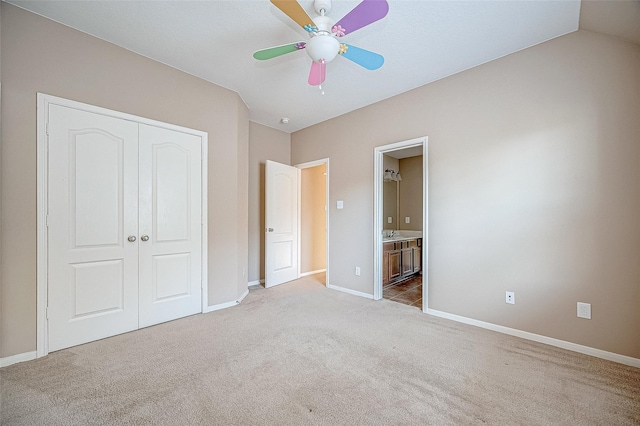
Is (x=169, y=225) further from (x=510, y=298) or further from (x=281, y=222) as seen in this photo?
(x=510, y=298)

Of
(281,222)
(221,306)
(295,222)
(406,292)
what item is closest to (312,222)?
(295,222)

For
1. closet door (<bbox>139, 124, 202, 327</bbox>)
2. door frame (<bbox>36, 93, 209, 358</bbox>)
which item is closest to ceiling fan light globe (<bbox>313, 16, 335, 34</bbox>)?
closet door (<bbox>139, 124, 202, 327</bbox>)

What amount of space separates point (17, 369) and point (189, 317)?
50.4 inches

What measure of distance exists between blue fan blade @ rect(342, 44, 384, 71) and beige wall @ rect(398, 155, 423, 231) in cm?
377

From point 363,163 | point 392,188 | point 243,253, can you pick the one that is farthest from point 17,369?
point 392,188

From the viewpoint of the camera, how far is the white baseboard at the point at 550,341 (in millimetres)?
2039

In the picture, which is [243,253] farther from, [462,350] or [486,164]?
[486,164]

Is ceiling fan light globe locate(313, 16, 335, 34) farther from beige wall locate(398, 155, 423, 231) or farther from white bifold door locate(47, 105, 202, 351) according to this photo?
beige wall locate(398, 155, 423, 231)

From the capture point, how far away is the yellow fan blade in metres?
1.56

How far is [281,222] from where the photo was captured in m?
4.41

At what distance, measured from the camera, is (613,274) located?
209 centimetres

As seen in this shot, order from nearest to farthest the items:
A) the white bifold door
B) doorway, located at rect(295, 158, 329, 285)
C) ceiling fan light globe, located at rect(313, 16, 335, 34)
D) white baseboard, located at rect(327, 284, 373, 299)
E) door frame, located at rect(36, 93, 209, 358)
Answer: ceiling fan light globe, located at rect(313, 16, 335, 34) → door frame, located at rect(36, 93, 209, 358) → the white bifold door → white baseboard, located at rect(327, 284, 373, 299) → doorway, located at rect(295, 158, 329, 285)

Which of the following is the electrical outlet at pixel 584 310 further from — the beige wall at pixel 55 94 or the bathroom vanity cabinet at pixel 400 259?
the beige wall at pixel 55 94

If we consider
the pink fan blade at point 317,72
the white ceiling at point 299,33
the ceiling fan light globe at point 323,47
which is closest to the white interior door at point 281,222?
the white ceiling at point 299,33
